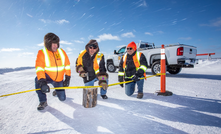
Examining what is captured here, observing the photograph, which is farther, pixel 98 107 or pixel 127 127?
pixel 98 107

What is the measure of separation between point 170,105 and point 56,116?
2.45 m

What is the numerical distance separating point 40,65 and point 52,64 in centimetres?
23

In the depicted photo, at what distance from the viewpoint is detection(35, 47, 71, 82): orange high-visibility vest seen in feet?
7.49

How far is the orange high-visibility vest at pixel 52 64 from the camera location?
7.49 ft

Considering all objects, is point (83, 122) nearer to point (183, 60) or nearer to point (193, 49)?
point (183, 60)

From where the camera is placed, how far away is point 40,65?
7.54ft

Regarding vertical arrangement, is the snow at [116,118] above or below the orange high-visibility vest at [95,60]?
below

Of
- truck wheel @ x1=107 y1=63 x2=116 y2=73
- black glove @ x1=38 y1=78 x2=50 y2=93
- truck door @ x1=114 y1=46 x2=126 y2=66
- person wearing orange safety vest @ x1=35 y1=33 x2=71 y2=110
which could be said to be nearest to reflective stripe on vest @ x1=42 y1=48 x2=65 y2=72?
person wearing orange safety vest @ x1=35 y1=33 x2=71 y2=110

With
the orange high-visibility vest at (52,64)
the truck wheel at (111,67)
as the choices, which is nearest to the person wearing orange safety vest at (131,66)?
the orange high-visibility vest at (52,64)

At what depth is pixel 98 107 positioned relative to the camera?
2.46m

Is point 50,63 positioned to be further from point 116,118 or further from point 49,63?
point 116,118

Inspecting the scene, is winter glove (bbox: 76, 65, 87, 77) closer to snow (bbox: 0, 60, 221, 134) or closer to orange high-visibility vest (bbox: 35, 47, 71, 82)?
orange high-visibility vest (bbox: 35, 47, 71, 82)

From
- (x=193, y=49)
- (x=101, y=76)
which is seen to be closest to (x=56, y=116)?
(x=101, y=76)

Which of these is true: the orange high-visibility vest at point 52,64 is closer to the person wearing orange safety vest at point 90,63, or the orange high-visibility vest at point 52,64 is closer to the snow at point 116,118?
the person wearing orange safety vest at point 90,63
